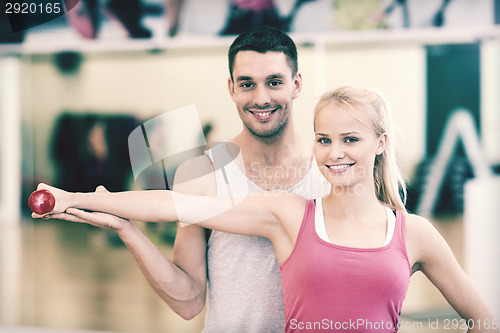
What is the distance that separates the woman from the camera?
138 centimetres

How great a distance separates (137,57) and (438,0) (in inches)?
74.9

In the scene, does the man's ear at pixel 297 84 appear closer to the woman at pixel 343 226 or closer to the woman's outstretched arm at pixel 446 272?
the woman at pixel 343 226

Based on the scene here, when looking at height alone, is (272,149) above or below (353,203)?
above

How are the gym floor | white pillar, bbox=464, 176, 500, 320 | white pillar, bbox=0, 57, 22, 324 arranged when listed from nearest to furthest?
white pillar, bbox=464, 176, 500, 320 → the gym floor → white pillar, bbox=0, 57, 22, 324

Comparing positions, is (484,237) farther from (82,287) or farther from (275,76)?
(82,287)

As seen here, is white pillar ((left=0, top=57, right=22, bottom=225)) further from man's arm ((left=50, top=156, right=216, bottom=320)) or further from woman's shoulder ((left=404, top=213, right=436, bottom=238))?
woman's shoulder ((left=404, top=213, right=436, bottom=238))

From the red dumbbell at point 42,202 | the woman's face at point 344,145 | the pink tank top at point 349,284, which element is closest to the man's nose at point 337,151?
the woman's face at point 344,145

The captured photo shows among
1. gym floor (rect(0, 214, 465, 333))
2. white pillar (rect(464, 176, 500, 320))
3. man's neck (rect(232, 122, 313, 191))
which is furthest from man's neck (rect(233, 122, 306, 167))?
gym floor (rect(0, 214, 465, 333))

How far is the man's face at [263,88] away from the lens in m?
1.57

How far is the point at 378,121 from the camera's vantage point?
4.65ft

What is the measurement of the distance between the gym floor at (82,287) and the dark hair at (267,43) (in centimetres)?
218

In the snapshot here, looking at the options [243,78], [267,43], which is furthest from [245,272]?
[267,43]

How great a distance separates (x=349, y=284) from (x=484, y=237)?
1.86 m

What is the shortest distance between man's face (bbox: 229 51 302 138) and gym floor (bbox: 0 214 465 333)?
205 cm
